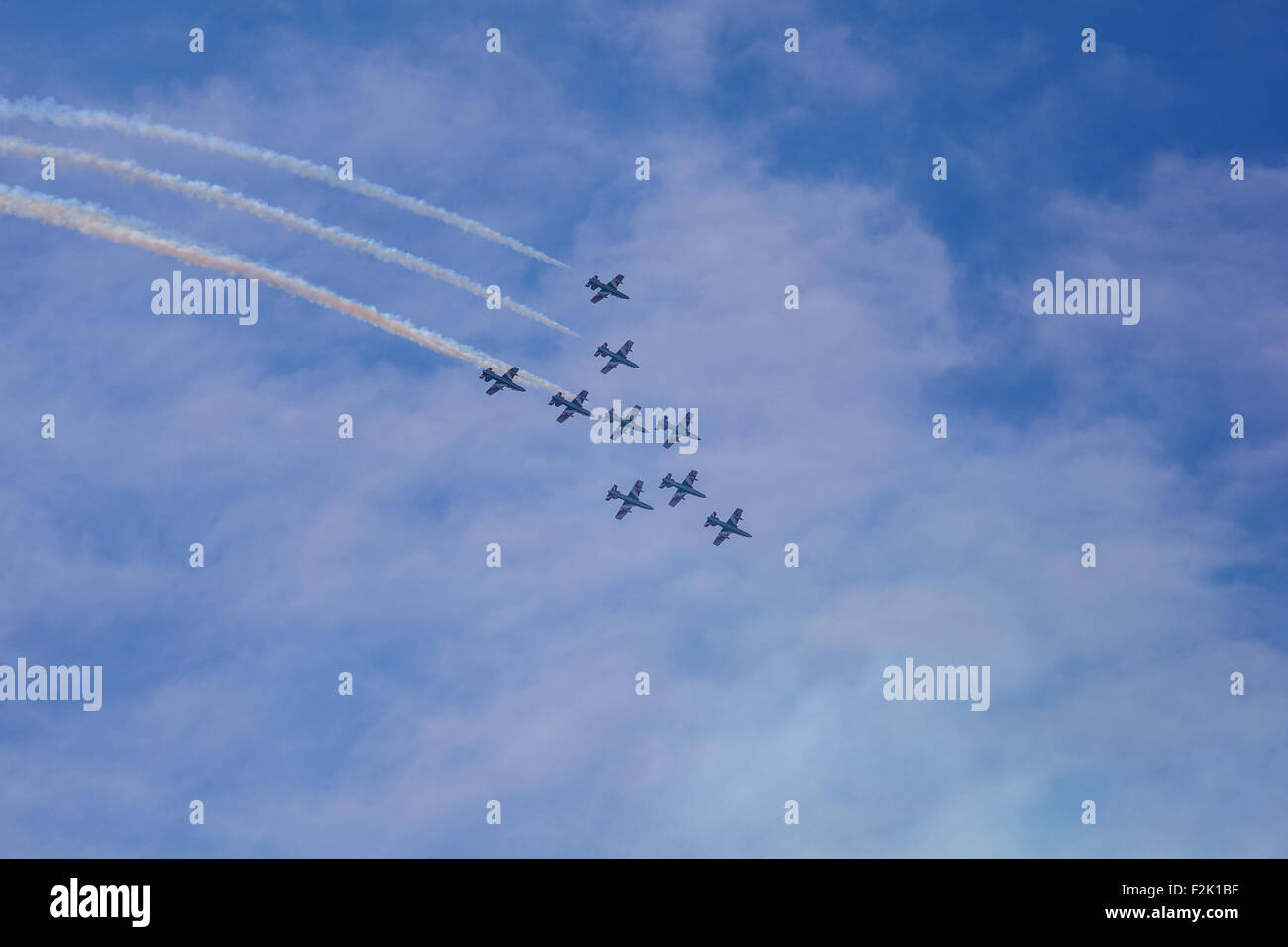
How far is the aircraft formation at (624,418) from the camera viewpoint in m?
140

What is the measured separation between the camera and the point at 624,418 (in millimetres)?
144000

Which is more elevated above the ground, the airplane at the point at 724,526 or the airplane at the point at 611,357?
the airplane at the point at 611,357

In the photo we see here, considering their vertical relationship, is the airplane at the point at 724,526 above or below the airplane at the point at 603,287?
below

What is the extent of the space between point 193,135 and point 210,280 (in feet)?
39.6

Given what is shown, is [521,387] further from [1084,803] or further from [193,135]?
[1084,803]

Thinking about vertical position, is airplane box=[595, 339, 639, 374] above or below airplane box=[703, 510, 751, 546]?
above

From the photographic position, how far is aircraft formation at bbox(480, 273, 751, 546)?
458 ft

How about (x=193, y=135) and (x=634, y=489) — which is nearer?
(x=193, y=135)

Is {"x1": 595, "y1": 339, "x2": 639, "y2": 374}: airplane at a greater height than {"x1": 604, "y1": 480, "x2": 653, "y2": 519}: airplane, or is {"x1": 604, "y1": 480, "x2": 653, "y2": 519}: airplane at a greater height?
{"x1": 595, "y1": 339, "x2": 639, "y2": 374}: airplane

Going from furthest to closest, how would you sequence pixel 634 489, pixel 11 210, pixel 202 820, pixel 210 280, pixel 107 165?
pixel 634 489 → pixel 202 820 → pixel 210 280 → pixel 107 165 → pixel 11 210
